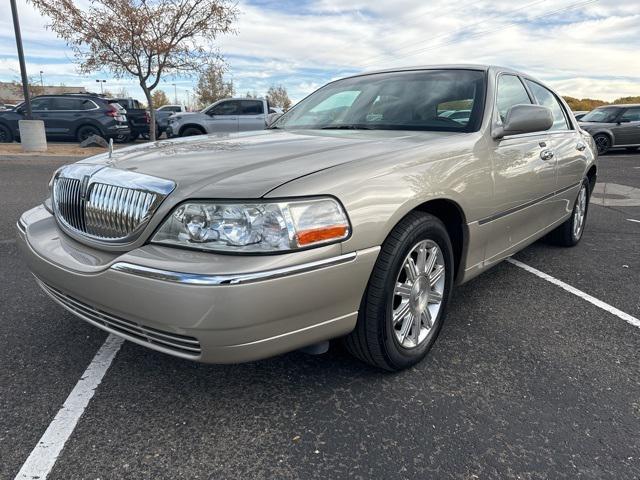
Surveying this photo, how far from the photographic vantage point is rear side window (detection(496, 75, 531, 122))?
3.28 metres

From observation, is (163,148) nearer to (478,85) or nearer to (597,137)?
(478,85)

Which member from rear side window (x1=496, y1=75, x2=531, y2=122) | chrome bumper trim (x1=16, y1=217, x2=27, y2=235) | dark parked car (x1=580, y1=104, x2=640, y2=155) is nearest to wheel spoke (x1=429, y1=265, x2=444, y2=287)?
rear side window (x1=496, y1=75, x2=531, y2=122)

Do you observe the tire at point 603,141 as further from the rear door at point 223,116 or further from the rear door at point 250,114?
the rear door at point 223,116

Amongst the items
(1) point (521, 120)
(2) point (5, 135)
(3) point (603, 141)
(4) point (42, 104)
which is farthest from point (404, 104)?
(2) point (5, 135)

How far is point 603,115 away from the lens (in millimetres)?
16438

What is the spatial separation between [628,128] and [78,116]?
58.7 feet

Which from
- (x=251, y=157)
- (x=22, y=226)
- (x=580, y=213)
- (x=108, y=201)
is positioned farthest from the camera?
(x=580, y=213)

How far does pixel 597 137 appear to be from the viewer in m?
16.3

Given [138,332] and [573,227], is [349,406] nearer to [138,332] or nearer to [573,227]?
[138,332]

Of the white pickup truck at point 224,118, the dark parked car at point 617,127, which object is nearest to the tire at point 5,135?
the white pickup truck at point 224,118

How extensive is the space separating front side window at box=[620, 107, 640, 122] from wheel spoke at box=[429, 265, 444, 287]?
54.8 feet

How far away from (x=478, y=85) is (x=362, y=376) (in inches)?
78.8

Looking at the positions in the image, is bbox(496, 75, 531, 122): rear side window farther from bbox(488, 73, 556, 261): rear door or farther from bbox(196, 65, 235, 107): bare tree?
bbox(196, 65, 235, 107): bare tree

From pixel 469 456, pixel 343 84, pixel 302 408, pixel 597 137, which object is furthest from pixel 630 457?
pixel 597 137
